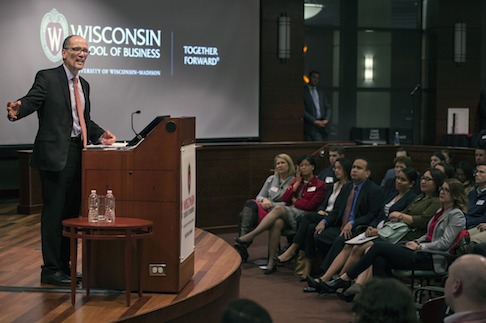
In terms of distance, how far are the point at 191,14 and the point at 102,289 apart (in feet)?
23.5

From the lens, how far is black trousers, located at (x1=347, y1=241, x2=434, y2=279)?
19.2ft

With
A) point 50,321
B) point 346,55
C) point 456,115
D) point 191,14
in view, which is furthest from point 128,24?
point 50,321

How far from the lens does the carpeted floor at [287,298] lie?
607 centimetres

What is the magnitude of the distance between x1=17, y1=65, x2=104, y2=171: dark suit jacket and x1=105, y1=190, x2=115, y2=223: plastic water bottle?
386mm

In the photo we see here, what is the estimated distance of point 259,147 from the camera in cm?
1005

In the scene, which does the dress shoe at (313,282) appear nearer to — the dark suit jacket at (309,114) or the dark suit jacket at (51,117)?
the dark suit jacket at (51,117)

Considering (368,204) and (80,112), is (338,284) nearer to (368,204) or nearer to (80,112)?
(368,204)

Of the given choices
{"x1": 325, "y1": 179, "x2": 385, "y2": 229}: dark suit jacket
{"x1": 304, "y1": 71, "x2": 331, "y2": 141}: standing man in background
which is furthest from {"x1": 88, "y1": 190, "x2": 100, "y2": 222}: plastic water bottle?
{"x1": 304, "y1": 71, "x2": 331, "y2": 141}: standing man in background

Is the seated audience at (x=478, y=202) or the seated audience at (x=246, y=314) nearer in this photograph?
the seated audience at (x=246, y=314)

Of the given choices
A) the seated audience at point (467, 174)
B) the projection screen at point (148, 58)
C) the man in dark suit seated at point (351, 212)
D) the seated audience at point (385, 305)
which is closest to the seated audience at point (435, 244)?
the man in dark suit seated at point (351, 212)

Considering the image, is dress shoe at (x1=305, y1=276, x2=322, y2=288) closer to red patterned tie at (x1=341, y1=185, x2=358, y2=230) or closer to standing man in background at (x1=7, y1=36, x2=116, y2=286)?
red patterned tie at (x1=341, y1=185, x2=358, y2=230)

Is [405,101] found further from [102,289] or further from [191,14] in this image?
[102,289]

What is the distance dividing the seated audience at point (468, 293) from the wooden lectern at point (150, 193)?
209cm

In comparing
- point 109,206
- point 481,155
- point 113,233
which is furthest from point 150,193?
point 481,155
